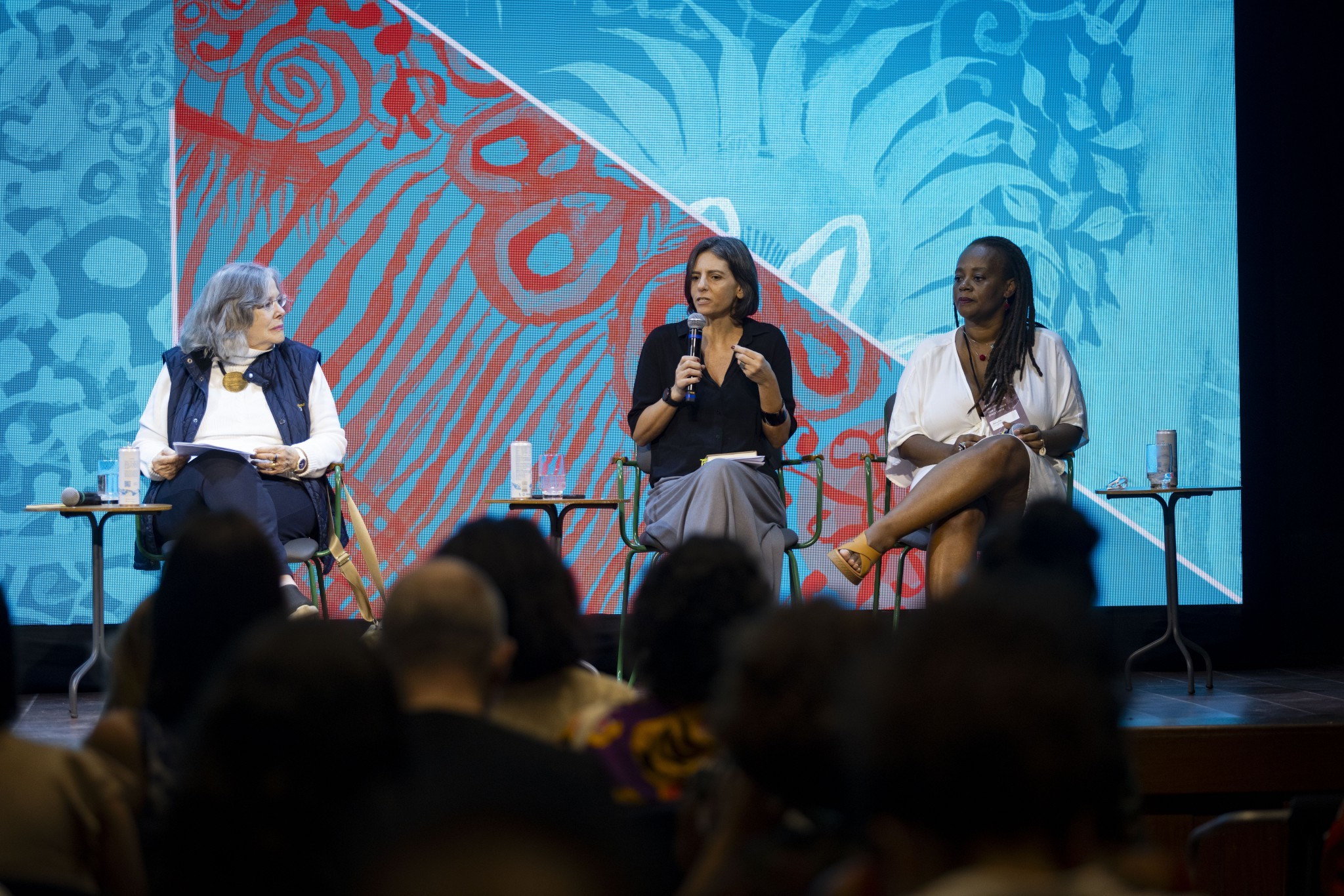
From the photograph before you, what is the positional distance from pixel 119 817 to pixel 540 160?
3.81 meters

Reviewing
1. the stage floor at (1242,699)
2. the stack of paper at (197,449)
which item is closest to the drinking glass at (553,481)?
the stack of paper at (197,449)

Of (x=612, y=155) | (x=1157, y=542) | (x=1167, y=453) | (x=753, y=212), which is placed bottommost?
(x=1157, y=542)

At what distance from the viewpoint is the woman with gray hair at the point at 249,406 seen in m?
3.88

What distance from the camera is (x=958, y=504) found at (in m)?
3.60

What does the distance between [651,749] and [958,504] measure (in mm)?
2326

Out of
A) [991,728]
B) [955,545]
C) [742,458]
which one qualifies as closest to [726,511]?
[742,458]

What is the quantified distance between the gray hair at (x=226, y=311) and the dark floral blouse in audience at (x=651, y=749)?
2942 mm

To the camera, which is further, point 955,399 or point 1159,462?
point 1159,462

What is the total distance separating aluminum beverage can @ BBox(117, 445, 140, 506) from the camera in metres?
3.88

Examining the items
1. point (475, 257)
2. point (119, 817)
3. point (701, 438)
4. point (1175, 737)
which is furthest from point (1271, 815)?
point (475, 257)

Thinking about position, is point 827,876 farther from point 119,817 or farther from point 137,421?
point 137,421

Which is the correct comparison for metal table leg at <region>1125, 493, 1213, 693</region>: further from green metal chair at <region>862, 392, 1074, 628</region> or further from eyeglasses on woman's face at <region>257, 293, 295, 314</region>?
eyeglasses on woman's face at <region>257, 293, 295, 314</region>

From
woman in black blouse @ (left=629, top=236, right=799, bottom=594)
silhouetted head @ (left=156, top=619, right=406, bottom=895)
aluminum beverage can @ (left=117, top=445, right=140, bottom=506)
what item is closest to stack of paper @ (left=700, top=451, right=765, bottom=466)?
woman in black blouse @ (left=629, top=236, right=799, bottom=594)

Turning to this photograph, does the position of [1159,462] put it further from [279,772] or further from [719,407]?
[279,772]
